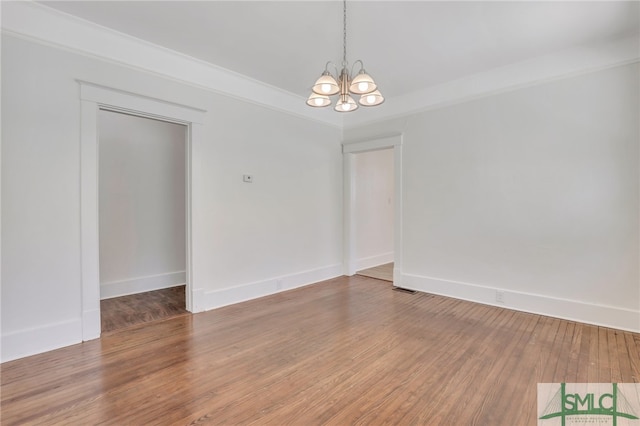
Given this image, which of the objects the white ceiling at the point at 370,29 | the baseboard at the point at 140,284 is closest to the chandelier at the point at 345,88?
the white ceiling at the point at 370,29

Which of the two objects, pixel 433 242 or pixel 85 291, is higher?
pixel 433 242

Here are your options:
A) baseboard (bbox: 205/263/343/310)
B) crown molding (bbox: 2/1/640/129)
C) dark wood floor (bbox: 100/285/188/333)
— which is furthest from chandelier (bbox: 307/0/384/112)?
dark wood floor (bbox: 100/285/188/333)

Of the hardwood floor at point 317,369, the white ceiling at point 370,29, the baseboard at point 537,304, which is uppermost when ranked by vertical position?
the white ceiling at point 370,29

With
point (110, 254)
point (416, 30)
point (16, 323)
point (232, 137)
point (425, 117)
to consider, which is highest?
point (416, 30)

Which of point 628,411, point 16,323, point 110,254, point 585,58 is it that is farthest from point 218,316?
point 585,58

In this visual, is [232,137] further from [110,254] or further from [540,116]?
[540,116]

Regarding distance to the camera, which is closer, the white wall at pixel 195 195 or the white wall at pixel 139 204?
the white wall at pixel 195 195

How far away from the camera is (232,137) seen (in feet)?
12.8

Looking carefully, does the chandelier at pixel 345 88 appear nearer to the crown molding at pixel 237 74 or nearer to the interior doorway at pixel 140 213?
the crown molding at pixel 237 74

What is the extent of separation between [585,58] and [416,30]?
6.19 feet

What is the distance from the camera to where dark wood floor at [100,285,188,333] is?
334 centimetres

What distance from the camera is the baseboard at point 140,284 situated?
4.24 m

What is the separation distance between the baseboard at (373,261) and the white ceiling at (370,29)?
3.39 meters

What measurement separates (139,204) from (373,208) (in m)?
4.12
